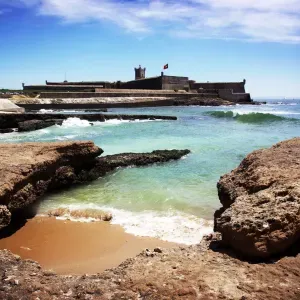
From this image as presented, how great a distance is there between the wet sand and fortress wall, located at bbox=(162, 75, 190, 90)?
2161 inches

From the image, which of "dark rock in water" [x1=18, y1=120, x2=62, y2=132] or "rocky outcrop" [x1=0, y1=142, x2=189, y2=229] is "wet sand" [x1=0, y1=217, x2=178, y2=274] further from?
"dark rock in water" [x1=18, y1=120, x2=62, y2=132]

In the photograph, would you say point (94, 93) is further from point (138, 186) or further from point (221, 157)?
point (138, 186)

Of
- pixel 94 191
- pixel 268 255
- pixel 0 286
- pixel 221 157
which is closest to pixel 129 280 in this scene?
pixel 0 286

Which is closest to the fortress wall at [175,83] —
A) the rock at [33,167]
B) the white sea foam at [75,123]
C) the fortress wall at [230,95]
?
the fortress wall at [230,95]

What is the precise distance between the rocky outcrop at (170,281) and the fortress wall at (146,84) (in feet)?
188

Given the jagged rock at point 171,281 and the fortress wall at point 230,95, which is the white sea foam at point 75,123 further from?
the fortress wall at point 230,95

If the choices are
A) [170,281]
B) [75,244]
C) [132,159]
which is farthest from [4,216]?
[132,159]

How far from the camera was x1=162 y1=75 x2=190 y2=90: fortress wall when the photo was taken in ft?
195

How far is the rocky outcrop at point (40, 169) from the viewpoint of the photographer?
17.1ft

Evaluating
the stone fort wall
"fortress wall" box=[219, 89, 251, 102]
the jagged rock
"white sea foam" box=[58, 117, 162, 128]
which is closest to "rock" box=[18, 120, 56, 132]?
"white sea foam" box=[58, 117, 162, 128]

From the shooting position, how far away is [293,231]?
2.94 metres

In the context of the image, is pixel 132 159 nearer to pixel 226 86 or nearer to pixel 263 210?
pixel 263 210

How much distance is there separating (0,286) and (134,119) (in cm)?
2466

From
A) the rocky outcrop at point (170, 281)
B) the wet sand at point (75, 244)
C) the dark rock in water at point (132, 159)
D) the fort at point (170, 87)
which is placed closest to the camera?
the rocky outcrop at point (170, 281)
